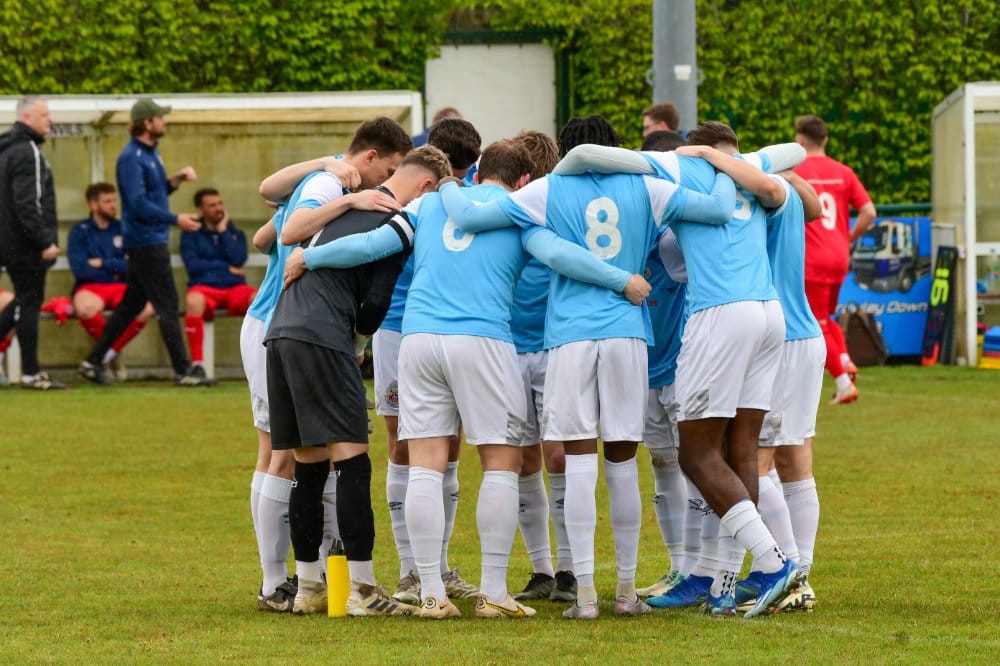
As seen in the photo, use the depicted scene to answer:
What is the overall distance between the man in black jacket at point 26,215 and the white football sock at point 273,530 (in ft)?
30.8

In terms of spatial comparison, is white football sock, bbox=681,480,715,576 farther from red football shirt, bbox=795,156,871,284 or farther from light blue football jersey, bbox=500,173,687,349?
red football shirt, bbox=795,156,871,284

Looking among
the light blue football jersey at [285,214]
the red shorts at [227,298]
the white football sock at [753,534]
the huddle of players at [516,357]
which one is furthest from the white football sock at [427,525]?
the red shorts at [227,298]

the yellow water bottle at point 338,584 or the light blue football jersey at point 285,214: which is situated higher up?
the light blue football jersey at point 285,214

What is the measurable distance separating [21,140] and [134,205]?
121cm

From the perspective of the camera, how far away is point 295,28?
1125 inches

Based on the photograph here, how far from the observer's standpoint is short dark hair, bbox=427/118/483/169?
749 cm

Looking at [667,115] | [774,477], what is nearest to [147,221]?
[667,115]

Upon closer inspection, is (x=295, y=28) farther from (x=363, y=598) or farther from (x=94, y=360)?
(x=363, y=598)

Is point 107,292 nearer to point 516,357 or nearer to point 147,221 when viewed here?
point 147,221

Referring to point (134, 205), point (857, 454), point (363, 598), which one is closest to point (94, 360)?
point (134, 205)

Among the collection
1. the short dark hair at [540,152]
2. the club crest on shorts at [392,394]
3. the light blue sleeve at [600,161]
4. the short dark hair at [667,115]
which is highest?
the short dark hair at [667,115]

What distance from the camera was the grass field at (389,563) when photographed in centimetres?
598

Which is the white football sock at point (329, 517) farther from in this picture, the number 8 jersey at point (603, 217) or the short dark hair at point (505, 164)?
the short dark hair at point (505, 164)

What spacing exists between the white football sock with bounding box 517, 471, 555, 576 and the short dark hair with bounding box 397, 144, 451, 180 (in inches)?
56.9
